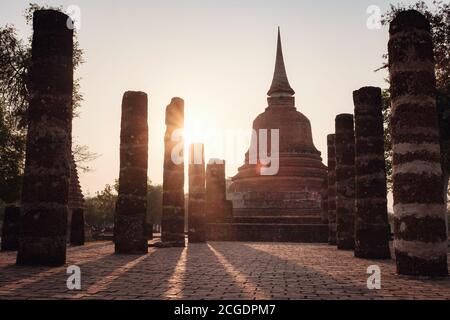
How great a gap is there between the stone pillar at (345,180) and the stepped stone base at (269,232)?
6501 mm

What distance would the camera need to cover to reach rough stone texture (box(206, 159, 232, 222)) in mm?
27234

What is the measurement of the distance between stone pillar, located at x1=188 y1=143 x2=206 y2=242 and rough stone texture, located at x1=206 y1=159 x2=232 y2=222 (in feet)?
19.1

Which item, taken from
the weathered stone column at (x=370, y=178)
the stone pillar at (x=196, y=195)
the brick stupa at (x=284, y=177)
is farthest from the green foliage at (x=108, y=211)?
the weathered stone column at (x=370, y=178)

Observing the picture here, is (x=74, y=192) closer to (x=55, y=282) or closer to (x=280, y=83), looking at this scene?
(x=55, y=282)

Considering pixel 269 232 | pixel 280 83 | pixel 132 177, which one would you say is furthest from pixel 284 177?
pixel 132 177

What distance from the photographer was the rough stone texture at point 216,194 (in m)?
27.2

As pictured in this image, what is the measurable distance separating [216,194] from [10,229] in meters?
14.9

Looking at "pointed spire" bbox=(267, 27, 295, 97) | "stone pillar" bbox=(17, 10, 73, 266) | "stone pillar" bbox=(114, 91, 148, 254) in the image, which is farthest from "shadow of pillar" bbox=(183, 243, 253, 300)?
"pointed spire" bbox=(267, 27, 295, 97)

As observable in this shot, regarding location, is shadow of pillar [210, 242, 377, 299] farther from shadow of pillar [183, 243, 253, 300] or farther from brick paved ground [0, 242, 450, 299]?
shadow of pillar [183, 243, 253, 300]

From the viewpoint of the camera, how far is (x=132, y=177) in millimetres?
13805

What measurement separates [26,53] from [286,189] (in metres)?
17.6
